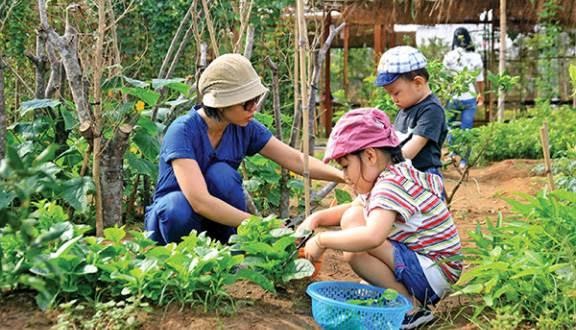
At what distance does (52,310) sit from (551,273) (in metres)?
1.60

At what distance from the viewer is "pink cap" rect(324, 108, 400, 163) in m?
2.50

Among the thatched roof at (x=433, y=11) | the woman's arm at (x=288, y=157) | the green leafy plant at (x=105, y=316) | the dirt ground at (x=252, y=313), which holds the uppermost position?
the thatched roof at (x=433, y=11)

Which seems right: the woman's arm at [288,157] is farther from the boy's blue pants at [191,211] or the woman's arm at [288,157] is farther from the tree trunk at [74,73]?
the tree trunk at [74,73]

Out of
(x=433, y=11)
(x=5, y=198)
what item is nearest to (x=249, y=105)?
(x=5, y=198)

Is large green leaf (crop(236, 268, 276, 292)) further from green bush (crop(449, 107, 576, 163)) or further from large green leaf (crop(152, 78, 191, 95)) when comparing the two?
green bush (crop(449, 107, 576, 163))

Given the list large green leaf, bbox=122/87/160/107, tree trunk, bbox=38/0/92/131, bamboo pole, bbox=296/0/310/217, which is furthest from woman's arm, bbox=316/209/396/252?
large green leaf, bbox=122/87/160/107

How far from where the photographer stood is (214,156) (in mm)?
3098

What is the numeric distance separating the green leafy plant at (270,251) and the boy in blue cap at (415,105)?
39.6 inches

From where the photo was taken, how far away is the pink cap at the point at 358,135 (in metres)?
2.50

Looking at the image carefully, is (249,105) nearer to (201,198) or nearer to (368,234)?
(201,198)

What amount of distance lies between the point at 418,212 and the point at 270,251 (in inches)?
20.6

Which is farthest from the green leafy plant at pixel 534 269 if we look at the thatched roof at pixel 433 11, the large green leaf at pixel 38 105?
the thatched roof at pixel 433 11

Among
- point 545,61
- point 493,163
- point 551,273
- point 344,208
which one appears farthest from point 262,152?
point 545,61

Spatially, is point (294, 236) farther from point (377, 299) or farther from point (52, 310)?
point (52, 310)
